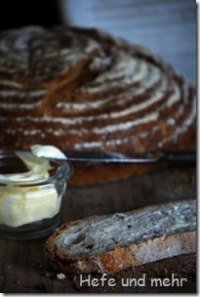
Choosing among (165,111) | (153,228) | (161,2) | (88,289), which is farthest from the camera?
(161,2)

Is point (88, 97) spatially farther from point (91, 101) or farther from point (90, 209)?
point (90, 209)

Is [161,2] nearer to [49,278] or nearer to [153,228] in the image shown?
[153,228]

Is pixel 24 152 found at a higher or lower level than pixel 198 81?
lower

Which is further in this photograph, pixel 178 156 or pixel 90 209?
pixel 178 156

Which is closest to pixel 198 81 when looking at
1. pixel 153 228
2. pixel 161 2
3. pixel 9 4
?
pixel 153 228

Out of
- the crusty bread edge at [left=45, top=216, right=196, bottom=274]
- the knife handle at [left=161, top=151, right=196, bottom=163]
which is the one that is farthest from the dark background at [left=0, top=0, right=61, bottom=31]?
the crusty bread edge at [left=45, top=216, right=196, bottom=274]

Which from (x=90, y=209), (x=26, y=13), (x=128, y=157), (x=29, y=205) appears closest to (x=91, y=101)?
(x=128, y=157)

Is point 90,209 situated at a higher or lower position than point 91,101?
lower

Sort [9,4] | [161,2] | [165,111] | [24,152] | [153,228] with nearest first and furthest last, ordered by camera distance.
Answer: [153,228] → [24,152] → [165,111] → [161,2] → [9,4]
